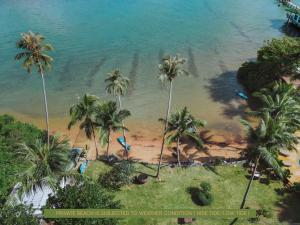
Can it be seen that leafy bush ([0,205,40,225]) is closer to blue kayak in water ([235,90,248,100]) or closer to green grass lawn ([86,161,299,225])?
green grass lawn ([86,161,299,225])

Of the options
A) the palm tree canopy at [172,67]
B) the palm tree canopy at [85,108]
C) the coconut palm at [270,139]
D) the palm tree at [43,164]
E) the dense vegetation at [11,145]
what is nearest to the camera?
the palm tree at [43,164]

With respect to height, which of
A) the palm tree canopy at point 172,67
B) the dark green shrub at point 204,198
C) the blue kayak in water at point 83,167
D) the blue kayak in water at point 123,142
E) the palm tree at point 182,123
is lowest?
the dark green shrub at point 204,198

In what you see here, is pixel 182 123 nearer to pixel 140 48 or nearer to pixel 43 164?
pixel 43 164

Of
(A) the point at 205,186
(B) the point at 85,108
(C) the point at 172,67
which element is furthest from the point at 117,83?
(A) the point at 205,186

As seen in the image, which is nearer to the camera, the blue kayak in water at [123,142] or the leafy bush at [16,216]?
the leafy bush at [16,216]

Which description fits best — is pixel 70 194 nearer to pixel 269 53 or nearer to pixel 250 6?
pixel 269 53

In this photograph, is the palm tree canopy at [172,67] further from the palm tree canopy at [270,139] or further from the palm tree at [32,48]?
the palm tree at [32,48]

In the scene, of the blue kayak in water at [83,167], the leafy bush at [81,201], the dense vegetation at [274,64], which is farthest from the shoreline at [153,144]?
the leafy bush at [81,201]

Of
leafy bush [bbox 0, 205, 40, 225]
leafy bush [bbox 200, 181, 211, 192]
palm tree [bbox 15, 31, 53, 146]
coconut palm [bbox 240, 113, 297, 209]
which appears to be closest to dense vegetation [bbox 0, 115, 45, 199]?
palm tree [bbox 15, 31, 53, 146]
